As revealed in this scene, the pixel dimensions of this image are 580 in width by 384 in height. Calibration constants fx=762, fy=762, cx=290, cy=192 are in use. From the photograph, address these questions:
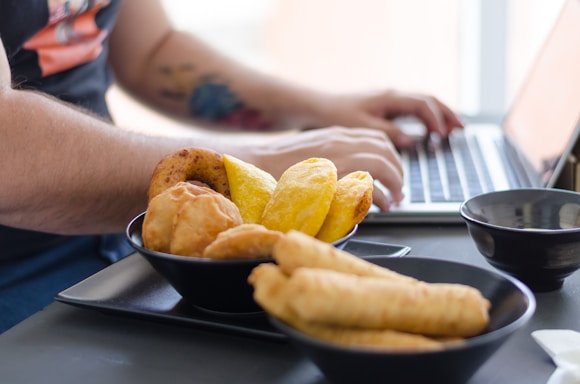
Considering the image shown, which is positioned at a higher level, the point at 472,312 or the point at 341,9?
the point at 472,312

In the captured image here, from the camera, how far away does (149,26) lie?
1.34 meters

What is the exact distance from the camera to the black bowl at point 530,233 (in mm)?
574

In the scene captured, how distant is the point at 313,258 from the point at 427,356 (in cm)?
8

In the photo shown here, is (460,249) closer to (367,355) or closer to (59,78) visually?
(367,355)

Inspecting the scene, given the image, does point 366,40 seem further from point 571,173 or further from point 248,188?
point 248,188

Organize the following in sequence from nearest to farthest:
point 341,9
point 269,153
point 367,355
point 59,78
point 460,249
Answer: point 367,355, point 460,249, point 269,153, point 59,78, point 341,9

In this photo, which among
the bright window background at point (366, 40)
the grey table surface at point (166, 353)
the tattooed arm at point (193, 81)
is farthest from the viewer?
the bright window background at point (366, 40)

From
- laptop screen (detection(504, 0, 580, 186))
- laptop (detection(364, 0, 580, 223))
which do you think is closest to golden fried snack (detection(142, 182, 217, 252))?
laptop (detection(364, 0, 580, 223))

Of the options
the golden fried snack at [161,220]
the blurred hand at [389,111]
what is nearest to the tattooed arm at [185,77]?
the blurred hand at [389,111]

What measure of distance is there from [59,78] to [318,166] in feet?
1.89

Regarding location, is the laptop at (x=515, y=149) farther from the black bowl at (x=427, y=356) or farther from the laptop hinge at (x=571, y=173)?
the black bowl at (x=427, y=356)

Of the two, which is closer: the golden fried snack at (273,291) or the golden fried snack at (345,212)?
the golden fried snack at (273,291)

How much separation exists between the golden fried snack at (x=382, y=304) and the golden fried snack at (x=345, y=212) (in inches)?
6.1

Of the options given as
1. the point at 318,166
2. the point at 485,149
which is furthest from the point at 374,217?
the point at 485,149
